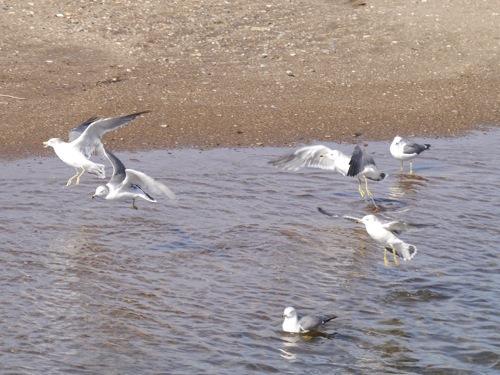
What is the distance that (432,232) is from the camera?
394 inches

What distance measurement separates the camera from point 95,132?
10.4 meters

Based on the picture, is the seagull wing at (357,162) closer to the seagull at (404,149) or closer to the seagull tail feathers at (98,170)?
the seagull at (404,149)

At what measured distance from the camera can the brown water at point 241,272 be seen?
724cm

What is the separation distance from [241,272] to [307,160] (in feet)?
7.66

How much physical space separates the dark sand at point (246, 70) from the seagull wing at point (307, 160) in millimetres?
1956

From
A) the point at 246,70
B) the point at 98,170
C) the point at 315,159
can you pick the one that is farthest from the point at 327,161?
the point at 246,70

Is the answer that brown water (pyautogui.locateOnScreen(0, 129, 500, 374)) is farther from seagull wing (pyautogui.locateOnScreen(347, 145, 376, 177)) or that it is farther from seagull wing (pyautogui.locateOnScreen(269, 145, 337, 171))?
seagull wing (pyautogui.locateOnScreen(347, 145, 376, 177))

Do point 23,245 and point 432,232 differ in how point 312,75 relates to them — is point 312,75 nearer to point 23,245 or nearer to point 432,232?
point 432,232

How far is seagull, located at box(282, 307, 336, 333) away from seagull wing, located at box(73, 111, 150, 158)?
346 centimetres

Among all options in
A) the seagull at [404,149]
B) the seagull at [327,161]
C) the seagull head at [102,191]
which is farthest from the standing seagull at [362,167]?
the seagull head at [102,191]

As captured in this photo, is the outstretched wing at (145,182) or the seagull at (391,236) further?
the outstretched wing at (145,182)

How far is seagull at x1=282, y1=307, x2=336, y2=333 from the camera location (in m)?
7.40

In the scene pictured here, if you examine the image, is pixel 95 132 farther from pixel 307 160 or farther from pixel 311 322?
pixel 311 322

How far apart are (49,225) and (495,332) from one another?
14.5ft
